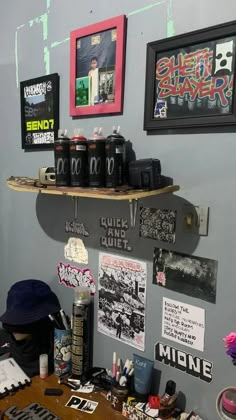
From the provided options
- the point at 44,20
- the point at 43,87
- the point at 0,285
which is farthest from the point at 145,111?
the point at 0,285

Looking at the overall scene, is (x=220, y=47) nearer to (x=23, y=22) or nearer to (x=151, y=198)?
(x=151, y=198)

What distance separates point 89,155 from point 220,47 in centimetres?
50

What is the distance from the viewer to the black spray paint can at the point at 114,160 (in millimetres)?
1119

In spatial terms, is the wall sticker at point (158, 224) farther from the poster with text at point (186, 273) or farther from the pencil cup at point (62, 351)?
the pencil cup at point (62, 351)

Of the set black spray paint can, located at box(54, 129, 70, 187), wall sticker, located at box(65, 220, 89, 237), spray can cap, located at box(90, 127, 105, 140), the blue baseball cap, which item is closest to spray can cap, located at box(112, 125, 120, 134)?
spray can cap, located at box(90, 127, 105, 140)

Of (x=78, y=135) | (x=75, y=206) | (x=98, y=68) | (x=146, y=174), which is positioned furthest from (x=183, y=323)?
(x=98, y=68)

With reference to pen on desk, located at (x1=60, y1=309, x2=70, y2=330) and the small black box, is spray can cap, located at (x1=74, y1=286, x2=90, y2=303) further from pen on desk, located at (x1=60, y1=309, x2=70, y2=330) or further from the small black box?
the small black box

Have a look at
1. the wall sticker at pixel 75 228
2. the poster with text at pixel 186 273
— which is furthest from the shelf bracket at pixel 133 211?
the wall sticker at pixel 75 228

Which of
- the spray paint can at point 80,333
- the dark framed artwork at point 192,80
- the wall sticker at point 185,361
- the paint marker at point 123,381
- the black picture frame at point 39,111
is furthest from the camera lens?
the black picture frame at point 39,111

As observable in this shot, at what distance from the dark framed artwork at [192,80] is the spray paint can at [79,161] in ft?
0.74

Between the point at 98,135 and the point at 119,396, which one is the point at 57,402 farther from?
the point at 98,135

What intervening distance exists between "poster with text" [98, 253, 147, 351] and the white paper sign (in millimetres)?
96

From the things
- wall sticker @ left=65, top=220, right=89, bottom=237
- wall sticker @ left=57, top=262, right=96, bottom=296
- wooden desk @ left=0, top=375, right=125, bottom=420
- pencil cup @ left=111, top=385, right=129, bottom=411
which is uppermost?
wall sticker @ left=65, top=220, right=89, bottom=237

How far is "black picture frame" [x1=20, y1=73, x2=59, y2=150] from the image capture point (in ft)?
4.82
